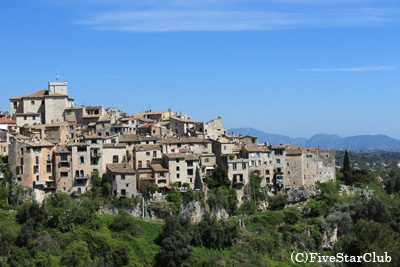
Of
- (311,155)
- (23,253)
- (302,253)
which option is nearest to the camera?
(23,253)

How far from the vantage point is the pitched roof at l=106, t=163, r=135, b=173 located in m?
59.2

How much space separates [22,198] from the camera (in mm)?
55406

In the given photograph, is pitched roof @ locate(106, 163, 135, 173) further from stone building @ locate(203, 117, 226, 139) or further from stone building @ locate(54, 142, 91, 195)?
stone building @ locate(203, 117, 226, 139)

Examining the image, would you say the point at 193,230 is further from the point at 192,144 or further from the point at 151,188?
the point at 192,144

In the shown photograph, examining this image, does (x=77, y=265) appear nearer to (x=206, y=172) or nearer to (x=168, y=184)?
(x=168, y=184)

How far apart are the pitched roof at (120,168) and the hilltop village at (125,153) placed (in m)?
0.12

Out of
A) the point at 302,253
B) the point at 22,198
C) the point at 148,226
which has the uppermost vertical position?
the point at 22,198

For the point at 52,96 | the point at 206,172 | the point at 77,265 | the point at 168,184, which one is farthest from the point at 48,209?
the point at 52,96

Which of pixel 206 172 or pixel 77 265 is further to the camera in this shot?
pixel 206 172

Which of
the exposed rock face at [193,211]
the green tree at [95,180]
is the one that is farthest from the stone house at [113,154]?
the exposed rock face at [193,211]

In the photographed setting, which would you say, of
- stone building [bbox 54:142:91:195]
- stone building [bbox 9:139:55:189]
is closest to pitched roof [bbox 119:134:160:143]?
stone building [bbox 54:142:91:195]

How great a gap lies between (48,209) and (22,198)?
14.1 ft

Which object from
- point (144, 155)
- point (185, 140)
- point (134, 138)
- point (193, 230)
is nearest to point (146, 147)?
point (144, 155)

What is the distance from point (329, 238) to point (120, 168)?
97.2 ft
